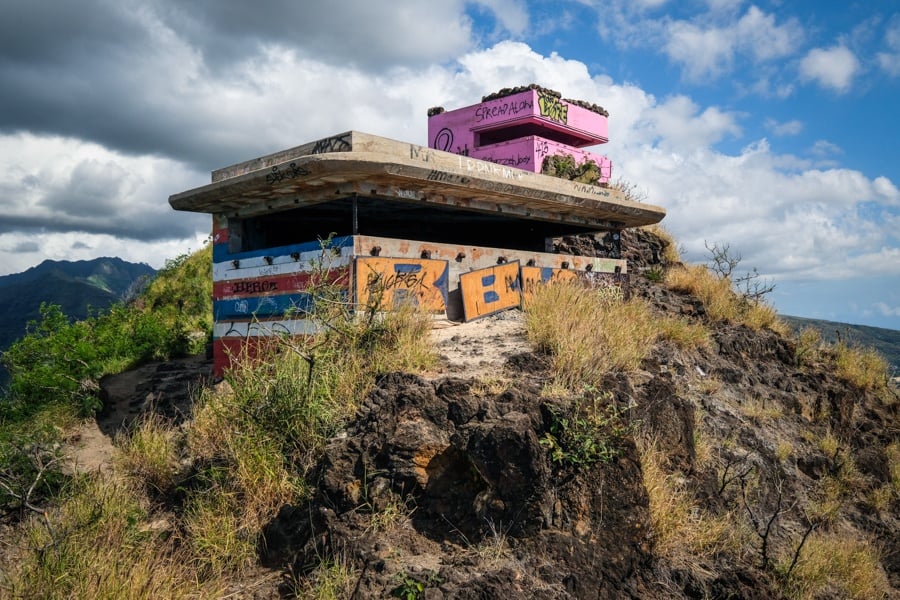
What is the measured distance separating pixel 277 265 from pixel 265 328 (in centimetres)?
100

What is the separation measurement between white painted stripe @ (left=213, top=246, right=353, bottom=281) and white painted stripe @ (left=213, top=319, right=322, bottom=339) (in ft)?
1.83

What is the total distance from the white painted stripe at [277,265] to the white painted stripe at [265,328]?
1.83ft

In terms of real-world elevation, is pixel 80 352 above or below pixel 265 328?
below

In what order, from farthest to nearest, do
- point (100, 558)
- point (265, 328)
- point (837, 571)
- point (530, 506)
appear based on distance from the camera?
point (265, 328) < point (837, 571) < point (530, 506) < point (100, 558)

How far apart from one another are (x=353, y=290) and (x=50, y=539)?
10.8ft

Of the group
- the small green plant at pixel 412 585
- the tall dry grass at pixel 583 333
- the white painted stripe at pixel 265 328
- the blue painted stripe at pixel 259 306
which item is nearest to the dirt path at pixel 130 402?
the white painted stripe at pixel 265 328

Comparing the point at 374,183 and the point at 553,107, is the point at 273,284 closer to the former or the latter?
the point at 374,183

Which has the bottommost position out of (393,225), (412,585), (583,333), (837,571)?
(837,571)

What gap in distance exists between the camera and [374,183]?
286 inches

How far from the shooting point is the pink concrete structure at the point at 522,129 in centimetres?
1527

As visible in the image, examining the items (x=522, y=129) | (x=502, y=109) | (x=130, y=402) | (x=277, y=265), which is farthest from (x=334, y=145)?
(x=522, y=129)

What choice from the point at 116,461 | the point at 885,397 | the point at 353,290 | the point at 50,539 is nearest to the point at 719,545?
the point at 353,290

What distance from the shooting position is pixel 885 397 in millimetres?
11008

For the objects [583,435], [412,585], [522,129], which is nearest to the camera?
[412,585]
